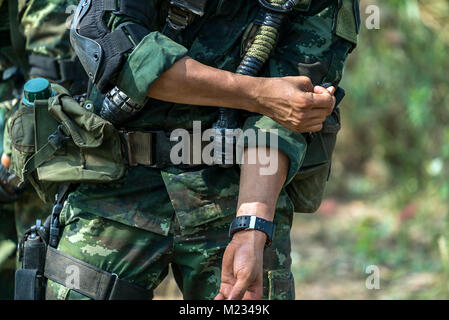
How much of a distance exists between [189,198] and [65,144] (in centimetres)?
45

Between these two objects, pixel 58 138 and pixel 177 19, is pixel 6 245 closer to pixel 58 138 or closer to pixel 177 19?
pixel 58 138

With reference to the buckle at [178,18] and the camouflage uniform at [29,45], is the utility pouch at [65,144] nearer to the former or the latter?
the buckle at [178,18]

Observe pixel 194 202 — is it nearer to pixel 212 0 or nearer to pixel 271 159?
pixel 271 159

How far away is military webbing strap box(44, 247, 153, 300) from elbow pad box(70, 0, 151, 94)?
56cm

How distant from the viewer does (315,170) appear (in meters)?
2.54

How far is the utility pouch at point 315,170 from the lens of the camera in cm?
251

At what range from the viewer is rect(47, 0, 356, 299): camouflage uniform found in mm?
2348

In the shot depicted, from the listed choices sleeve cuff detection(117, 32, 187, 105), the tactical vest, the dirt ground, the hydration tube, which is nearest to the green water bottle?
the tactical vest

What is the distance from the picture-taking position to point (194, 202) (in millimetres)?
2365

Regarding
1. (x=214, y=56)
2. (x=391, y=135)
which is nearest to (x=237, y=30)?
(x=214, y=56)

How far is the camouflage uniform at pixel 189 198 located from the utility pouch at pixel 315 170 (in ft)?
0.72

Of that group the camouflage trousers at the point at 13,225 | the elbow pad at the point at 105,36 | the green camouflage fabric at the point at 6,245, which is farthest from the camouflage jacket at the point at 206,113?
the green camouflage fabric at the point at 6,245

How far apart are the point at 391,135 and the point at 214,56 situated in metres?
4.72

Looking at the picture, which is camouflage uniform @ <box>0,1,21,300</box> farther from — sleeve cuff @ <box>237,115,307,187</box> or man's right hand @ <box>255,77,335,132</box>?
man's right hand @ <box>255,77,335,132</box>
